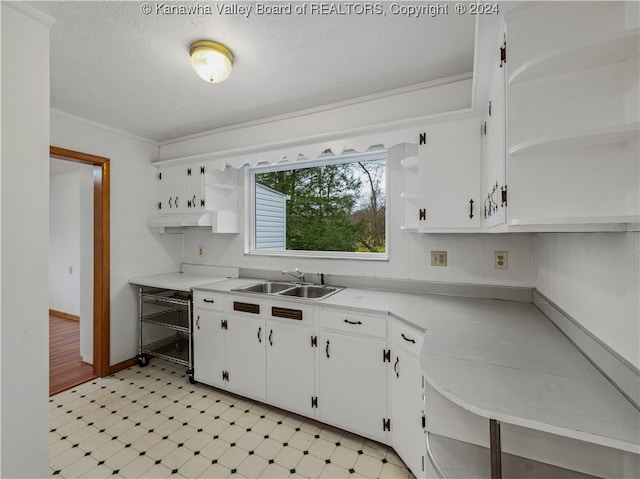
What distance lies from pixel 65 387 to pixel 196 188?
7.10 feet

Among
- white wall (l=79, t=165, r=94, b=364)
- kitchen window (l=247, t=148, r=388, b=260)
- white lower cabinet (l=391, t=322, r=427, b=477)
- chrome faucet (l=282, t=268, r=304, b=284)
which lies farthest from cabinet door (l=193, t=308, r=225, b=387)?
white lower cabinet (l=391, t=322, r=427, b=477)

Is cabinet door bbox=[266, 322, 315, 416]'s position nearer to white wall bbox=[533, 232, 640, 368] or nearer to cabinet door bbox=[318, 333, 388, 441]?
cabinet door bbox=[318, 333, 388, 441]

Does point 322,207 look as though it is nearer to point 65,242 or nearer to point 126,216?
point 126,216

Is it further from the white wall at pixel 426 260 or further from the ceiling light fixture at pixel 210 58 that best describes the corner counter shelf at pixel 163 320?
the ceiling light fixture at pixel 210 58

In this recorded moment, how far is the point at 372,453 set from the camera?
187 cm

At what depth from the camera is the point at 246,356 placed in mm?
2381

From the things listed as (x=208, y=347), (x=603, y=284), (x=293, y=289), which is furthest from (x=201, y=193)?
(x=603, y=284)

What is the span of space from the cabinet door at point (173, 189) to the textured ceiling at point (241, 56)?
666mm

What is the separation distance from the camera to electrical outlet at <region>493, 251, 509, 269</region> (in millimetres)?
2061

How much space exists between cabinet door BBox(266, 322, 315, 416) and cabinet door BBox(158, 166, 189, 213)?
1.76 metres

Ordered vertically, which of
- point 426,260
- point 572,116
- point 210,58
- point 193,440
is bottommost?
point 193,440

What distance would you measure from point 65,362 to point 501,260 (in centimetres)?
434

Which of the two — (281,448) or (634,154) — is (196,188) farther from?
(634,154)

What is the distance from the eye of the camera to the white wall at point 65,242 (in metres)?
4.67
